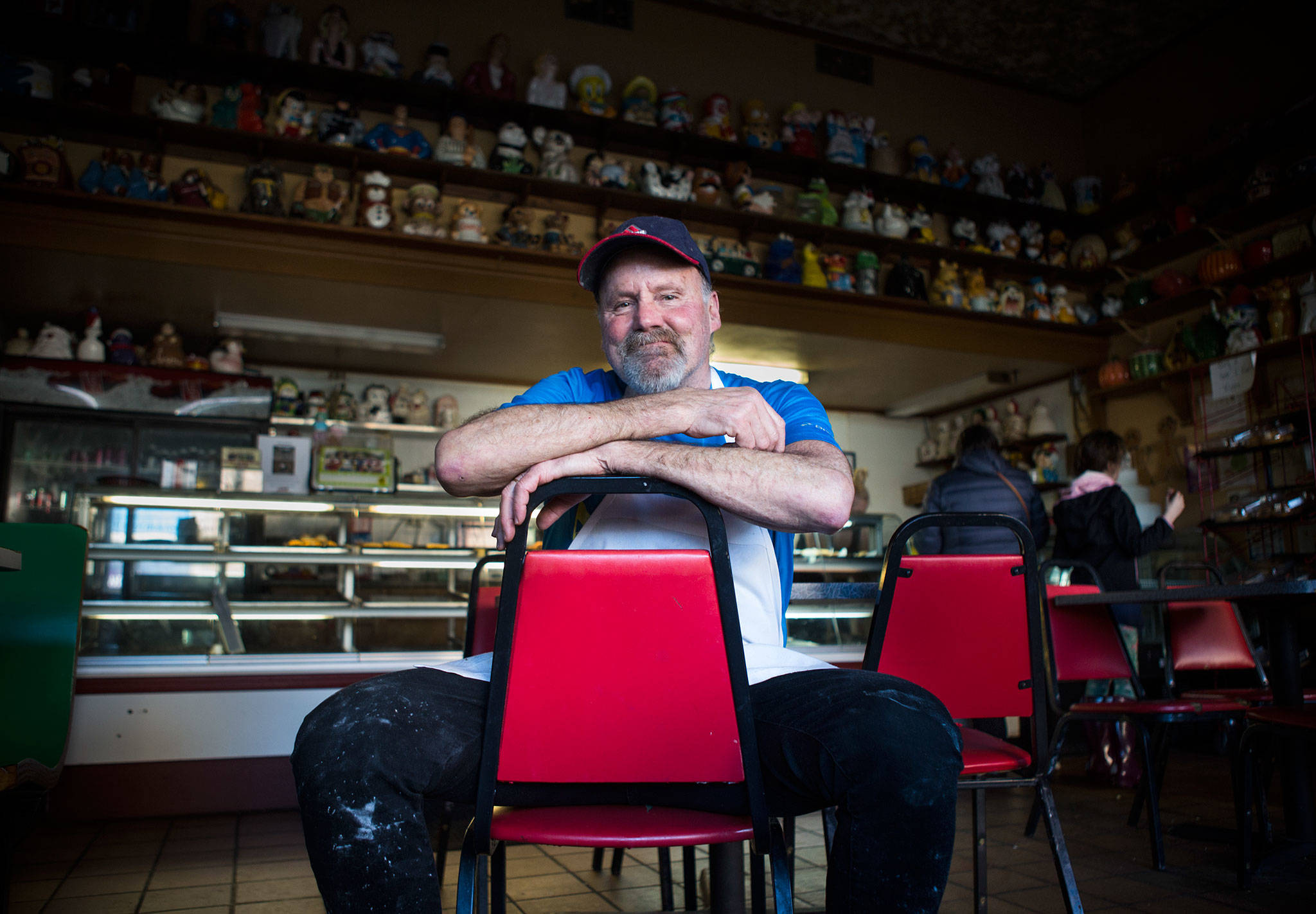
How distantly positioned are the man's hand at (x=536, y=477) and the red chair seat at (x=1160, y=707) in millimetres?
2129

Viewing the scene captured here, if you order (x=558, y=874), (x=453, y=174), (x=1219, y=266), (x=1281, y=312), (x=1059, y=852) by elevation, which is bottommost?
(x=558, y=874)

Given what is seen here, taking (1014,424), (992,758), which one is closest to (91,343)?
(992,758)

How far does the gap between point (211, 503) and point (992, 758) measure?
3.44 metres

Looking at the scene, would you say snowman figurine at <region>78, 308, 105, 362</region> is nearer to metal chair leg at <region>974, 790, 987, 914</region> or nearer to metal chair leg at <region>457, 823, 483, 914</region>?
metal chair leg at <region>457, 823, 483, 914</region>

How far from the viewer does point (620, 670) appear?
102 centimetres

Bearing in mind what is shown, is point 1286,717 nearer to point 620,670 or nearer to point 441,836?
point 620,670

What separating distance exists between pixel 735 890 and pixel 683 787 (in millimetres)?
299

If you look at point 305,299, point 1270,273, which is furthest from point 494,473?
point 1270,273

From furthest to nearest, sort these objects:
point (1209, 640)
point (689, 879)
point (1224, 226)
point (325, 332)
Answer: point (1224, 226) < point (325, 332) < point (1209, 640) < point (689, 879)

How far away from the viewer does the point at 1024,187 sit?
23.1 feet

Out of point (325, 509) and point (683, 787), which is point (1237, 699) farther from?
point (325, 509)

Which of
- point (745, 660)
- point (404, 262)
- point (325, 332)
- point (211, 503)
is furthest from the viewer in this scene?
point (325, 332)

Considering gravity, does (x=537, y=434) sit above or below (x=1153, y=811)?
above

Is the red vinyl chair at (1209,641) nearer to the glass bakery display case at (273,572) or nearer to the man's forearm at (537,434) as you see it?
the man's forearm at (537,434)
